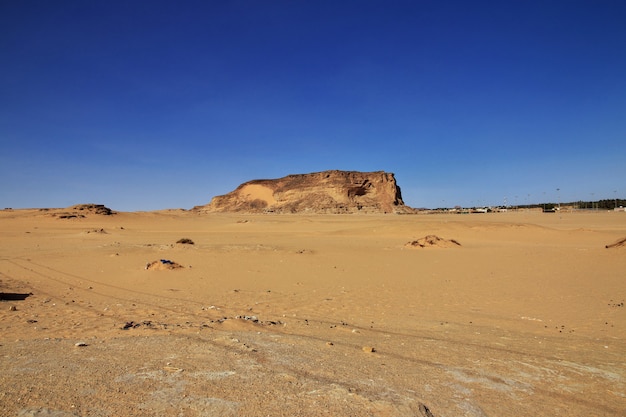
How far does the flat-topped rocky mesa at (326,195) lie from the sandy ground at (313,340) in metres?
63.8

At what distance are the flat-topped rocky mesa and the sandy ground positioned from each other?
209ft

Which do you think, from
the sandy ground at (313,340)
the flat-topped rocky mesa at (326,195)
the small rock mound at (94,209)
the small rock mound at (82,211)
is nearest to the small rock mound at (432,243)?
the sandy ground at (313,340)

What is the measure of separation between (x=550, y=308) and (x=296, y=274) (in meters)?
7.85

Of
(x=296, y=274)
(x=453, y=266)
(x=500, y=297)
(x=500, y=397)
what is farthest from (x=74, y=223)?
(x=500, y=397)

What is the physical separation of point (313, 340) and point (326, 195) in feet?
254

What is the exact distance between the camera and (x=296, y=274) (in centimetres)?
1391

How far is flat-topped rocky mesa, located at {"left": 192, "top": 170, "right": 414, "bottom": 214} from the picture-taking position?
79.6 m

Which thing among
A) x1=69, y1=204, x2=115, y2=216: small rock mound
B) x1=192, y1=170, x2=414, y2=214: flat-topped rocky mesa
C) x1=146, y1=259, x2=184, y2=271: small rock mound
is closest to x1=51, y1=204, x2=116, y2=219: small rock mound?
x1=69, y1=204, x2=115, y2=216: small rock mound

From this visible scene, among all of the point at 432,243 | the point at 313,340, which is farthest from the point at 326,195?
the point at 313,340

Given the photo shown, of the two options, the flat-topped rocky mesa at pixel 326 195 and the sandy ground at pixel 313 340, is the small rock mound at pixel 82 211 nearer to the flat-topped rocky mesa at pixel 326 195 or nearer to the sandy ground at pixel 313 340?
the flat-topped rocky mesa at pixel 326 195

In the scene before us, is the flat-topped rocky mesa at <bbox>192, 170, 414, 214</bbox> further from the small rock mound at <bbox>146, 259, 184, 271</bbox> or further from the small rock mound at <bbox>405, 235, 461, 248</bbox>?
the small rock mound at <bbox>146, 259, 184, 271</bbox>

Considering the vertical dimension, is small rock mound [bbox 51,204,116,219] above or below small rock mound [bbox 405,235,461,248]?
above

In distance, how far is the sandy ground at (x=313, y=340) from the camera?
3.57m

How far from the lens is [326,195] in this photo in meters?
83.2
